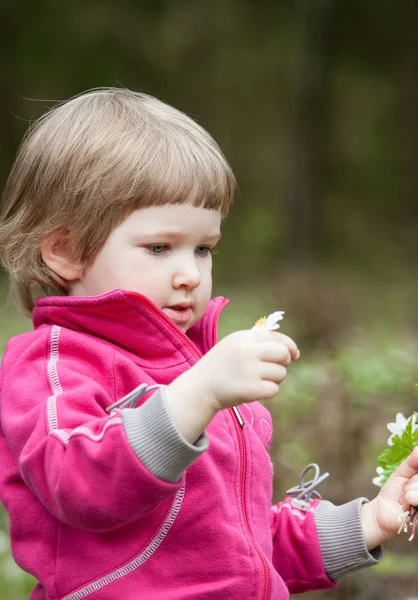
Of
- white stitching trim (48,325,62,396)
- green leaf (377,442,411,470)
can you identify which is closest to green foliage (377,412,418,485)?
green leaf (377,442,411,470)

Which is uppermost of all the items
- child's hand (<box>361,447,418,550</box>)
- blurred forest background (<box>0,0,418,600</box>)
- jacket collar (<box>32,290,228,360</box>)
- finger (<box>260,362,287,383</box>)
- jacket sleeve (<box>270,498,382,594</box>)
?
finger (<box>260,362,287,383</box>)

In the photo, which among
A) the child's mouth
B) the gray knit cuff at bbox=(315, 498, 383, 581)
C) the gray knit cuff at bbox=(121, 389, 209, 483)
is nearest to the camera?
the gray knit cuff at bbox=(121, 389, 209, 483)

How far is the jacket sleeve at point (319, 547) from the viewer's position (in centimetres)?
231

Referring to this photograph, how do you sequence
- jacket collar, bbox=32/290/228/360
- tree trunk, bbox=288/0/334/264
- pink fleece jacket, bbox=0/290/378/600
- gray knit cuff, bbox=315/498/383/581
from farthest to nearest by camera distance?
tree trunk, bbox=288/0/334/264 → gray knit cuff, bbox=315/498/383/581 → jacket collar, bbox=32/290/228/360 → pink fleece jacket, bbox=0/290/378/600

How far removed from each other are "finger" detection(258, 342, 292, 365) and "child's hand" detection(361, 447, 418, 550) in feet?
2.19

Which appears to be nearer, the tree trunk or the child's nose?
the child's nose

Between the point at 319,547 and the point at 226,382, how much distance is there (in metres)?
0.90

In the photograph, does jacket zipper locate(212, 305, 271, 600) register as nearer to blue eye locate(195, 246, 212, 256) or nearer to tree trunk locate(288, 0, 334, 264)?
blue eye locate(195, 246, 212, 256)

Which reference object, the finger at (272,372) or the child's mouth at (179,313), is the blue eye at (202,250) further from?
the finger at (272,372)

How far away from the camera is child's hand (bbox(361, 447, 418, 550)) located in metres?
2.18

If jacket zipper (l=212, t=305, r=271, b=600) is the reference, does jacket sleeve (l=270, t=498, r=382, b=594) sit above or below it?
below

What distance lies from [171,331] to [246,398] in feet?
1.21

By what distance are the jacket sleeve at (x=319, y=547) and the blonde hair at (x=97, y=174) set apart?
2.72 feet

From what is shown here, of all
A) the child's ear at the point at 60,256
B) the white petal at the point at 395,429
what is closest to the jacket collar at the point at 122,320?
the child's ear at the point at 60,256
